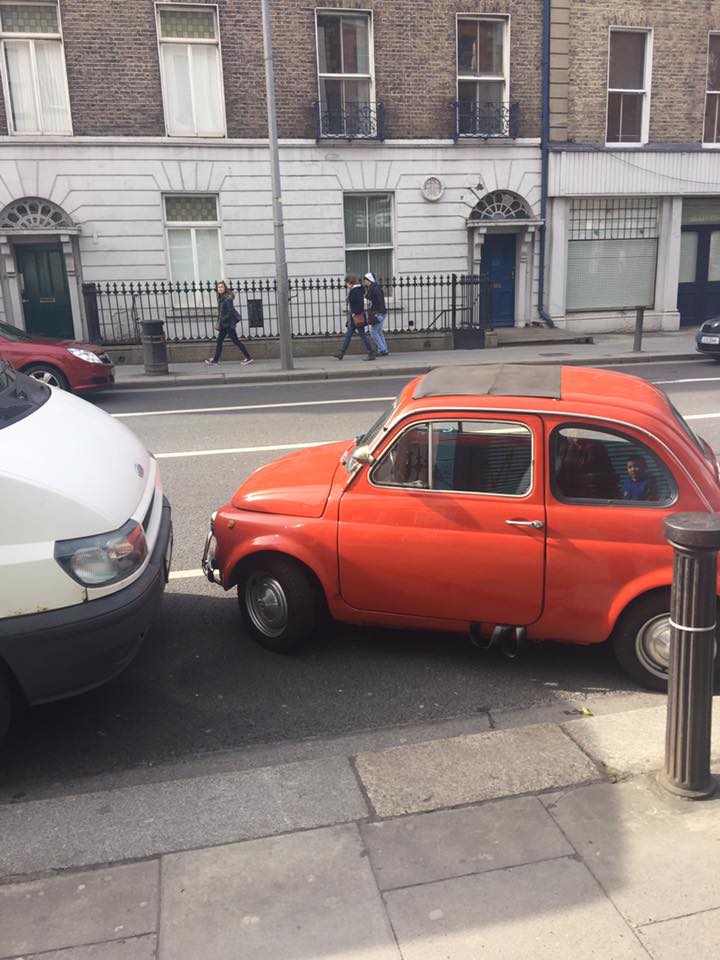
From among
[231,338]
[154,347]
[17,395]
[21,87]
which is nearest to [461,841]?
[17,395]

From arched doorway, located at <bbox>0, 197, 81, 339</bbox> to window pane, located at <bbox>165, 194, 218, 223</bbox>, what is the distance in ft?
7.47

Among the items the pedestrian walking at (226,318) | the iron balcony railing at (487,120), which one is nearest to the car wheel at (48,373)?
the pedestrian walking at (226,318)

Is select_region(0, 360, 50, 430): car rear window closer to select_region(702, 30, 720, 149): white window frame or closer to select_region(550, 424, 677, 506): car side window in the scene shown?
select_region(550, 424, 677, 506): car side window

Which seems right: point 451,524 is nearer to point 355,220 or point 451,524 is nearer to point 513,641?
point 513,641

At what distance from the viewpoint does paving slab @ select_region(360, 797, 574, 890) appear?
8.92 feet

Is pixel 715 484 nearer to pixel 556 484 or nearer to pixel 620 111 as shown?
pixel 556 484

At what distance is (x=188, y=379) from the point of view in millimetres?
15148

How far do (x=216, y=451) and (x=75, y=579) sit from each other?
229 inches

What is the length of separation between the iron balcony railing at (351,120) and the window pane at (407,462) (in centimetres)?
1659

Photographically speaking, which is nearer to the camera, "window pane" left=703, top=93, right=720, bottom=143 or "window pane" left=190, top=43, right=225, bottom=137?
"window pane" left=190, top=43, right=225, bottom=137

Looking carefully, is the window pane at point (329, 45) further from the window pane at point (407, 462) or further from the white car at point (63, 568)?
the white car at point (63, 568)

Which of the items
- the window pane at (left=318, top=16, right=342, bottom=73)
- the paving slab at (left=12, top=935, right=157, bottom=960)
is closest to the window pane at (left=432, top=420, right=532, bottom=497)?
the paving slab at (left=12, top=935, right=157, bottom=960)

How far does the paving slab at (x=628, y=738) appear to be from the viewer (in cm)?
330

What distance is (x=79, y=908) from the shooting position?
2615 mm
